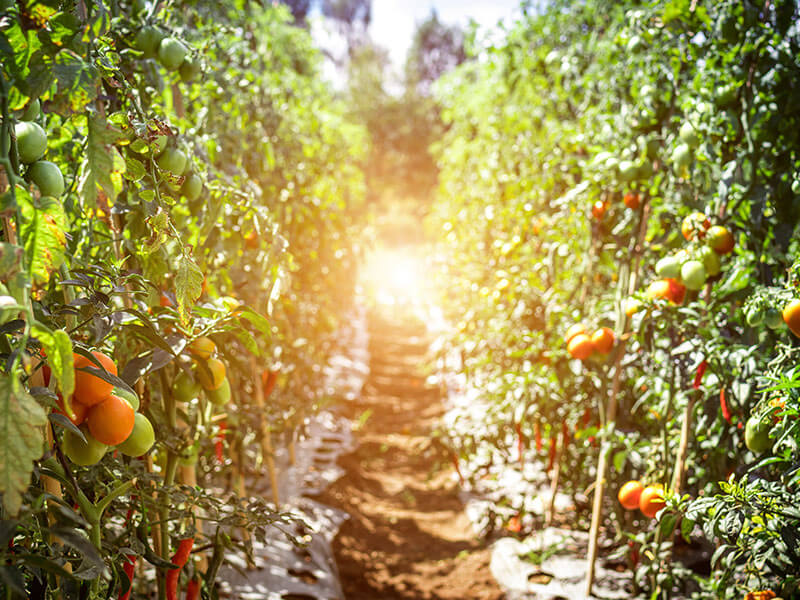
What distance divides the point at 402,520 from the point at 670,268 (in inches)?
68.3

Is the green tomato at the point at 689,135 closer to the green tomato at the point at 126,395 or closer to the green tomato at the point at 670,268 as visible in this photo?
the green tomato at the point at 670,268

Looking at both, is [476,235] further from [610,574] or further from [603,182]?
[610,574]

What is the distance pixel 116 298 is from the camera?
1.04m

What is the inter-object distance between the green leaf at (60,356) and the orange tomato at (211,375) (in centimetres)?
48

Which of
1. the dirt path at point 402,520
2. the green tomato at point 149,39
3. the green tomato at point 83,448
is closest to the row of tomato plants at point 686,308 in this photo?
the dirt path at point 402,520

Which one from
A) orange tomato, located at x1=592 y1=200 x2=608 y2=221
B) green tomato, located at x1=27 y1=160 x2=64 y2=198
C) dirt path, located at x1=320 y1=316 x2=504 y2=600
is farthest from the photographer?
dirt path, located at x1=320 y1=316 x2=504 y2=600

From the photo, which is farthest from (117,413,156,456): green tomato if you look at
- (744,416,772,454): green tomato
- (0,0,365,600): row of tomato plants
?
(744,416,772,454): green tomato

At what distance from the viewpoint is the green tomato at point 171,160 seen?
87cm

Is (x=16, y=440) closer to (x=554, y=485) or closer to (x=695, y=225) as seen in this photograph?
(x=695, y=225)

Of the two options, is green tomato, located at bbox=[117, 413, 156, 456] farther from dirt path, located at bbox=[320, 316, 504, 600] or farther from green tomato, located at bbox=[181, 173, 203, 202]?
dirt path, located at bbox=[320, 316, 504, 600]

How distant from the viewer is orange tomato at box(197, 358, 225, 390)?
0.98 m

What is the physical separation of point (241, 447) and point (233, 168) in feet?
2.81

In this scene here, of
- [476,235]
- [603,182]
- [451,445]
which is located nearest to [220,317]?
[603,182]

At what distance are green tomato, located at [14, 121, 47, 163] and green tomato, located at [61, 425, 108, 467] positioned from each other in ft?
1.10
